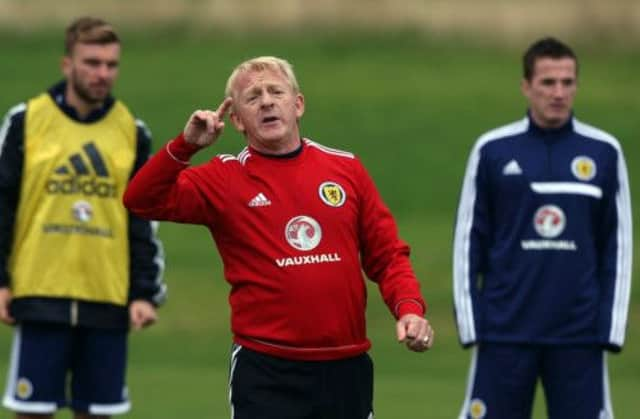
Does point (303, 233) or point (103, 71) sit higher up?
point (103, 71)

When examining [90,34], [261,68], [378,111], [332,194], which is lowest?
[332,194]

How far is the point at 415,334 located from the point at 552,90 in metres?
2.99

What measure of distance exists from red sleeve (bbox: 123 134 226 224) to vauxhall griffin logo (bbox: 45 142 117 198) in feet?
8.01

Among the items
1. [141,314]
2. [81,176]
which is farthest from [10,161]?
[141,314]

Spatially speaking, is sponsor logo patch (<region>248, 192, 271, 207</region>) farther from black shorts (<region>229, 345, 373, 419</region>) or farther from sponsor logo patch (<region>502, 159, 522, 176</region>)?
sponsor logo patch (<region>502, 159, 522, 176</region>)

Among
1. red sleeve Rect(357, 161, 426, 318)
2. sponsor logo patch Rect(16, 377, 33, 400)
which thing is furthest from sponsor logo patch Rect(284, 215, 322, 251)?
sponsor logo patch Rect(16, 377, 33, 400)

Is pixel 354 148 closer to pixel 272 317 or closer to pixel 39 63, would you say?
pixel 39 63

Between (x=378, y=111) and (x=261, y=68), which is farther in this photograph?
(x=378, y=111)

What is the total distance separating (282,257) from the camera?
336 inches

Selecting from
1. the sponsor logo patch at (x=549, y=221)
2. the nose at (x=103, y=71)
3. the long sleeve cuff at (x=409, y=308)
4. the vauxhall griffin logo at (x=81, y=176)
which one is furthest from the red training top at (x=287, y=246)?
the nose at (x=103, y=71)

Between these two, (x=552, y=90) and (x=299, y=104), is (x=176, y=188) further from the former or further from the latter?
(x=552, y=90)

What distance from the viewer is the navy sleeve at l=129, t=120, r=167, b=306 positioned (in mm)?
11242

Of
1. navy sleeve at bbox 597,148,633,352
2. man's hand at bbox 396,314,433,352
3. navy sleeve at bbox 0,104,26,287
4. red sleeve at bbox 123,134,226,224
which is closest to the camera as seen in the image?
man's hand at bbox 396,314,433,352

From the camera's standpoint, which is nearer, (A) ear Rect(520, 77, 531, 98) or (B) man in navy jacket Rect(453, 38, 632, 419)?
(B) man in navy jacket Rect(453, 38, 632, 419)
